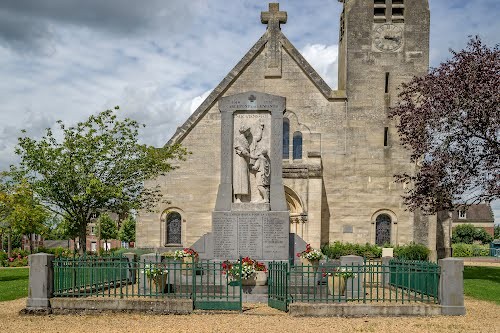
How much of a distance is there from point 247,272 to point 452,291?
4.82 meters

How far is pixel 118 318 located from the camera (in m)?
11.8

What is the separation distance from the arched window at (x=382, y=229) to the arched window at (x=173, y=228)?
37.7 feet

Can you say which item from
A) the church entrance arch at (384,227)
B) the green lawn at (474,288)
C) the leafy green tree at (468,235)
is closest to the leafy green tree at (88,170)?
the green lawn at (474,288)

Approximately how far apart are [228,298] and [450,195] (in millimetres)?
11477

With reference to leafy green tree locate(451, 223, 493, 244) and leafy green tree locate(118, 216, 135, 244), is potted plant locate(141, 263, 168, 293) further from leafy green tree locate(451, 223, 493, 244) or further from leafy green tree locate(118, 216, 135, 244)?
leafy green tree locate(451, 223, 493, 244)

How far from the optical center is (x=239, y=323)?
11250 mm

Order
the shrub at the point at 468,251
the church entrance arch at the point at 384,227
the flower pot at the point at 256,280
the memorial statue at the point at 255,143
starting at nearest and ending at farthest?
the flower pot at the point at 256,280, the memorial statue at the point at 255,143, the church entrance arch at the point at 384,227, the shrub at the point at 468,251

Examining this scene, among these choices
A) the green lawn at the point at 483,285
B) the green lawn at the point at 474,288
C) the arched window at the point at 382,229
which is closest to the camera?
the green lawn at the point at 474,288

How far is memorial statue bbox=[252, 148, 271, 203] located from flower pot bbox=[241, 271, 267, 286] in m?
2.40

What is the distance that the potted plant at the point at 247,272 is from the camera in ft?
44.0

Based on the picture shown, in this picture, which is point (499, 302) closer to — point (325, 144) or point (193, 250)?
point (193, 250)

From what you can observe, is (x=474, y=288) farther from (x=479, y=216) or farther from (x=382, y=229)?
(x=479, y=216)

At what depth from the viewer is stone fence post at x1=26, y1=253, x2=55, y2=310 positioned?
1261 centimetres

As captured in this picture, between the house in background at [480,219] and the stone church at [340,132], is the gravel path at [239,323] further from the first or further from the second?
the house in background at [480,219]
